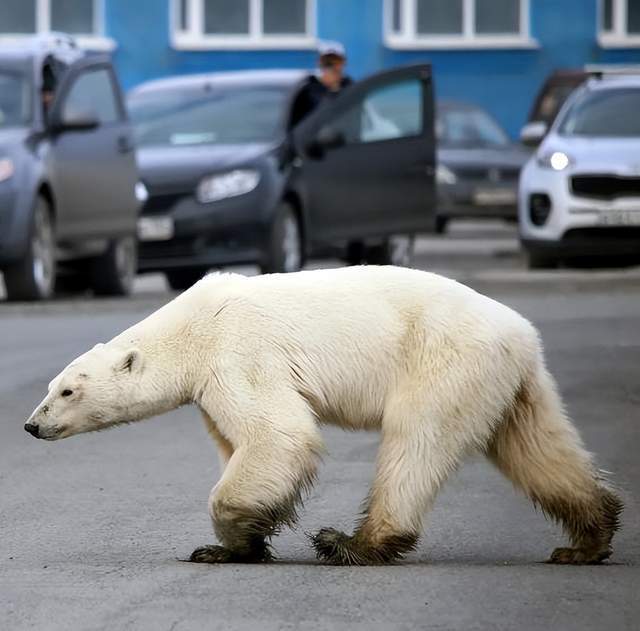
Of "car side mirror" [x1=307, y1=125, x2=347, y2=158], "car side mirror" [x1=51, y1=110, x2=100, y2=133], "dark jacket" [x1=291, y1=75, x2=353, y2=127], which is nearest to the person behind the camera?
"car side mirror" [x1=51, y1=110, x2=100, y2=133]

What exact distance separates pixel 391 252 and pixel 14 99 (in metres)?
4.75

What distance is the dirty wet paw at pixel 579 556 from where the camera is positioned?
681cm

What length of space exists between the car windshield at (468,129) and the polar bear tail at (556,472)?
23192mm

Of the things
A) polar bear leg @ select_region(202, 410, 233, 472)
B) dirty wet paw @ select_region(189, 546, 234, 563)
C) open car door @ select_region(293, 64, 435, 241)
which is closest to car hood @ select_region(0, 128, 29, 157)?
open car door @ select_region(293, 64, 435, 241)

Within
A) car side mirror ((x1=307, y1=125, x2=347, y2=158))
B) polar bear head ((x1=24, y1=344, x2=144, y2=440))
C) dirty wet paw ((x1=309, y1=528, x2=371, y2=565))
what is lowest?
car side mirror ((x1=307, y1=125, x2=347, y2=158))

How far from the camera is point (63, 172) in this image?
56.7 feet

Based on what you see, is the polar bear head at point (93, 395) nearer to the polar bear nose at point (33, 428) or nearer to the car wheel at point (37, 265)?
the polar bear nose at point (33, 428)

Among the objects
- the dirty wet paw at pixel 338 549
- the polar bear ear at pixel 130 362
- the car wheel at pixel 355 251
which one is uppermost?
the polar bear ear at pixel 130 362

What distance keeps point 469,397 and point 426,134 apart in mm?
13384

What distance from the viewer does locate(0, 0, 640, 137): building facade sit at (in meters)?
37.0

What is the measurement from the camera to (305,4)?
125ft

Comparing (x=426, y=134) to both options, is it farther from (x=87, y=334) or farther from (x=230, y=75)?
(x=87, y=334)

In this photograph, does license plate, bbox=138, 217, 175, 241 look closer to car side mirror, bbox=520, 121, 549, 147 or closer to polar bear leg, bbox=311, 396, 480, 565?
car side mirror, bbox=520, 121, 549, 147

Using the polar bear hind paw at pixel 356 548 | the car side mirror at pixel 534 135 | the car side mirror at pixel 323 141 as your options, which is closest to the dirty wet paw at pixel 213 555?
the polar bear hind paw at pixel 356 548
